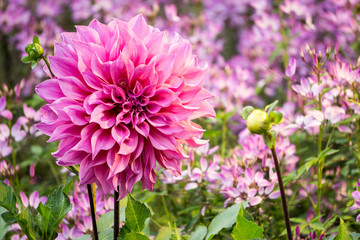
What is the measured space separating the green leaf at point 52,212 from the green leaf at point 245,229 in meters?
0.24

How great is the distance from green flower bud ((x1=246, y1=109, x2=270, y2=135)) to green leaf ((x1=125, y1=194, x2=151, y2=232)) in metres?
0.22

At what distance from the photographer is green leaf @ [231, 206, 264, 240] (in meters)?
0.59

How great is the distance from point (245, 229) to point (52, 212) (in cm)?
28

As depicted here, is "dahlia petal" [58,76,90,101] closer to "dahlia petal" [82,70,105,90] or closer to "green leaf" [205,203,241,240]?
"dahlia petal" [82,70,105,90]

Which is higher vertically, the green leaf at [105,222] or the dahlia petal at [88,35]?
the dahlia petal at [88,35]

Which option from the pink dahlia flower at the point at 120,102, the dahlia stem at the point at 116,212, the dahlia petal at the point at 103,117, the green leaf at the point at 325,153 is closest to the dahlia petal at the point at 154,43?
the pink dahlia flower at the point at 120,102


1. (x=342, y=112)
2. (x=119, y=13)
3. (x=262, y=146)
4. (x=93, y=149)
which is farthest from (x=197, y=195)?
(x=119, y=13)

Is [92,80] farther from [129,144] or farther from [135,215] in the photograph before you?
[135,215]

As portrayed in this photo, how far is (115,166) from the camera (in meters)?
0.57

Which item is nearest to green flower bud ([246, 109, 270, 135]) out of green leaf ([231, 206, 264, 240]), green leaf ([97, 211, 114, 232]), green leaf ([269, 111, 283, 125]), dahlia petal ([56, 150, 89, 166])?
green leaf ([269, 111, 283, 125])

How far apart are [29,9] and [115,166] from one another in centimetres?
206

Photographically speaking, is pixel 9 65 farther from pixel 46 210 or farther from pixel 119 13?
pixel 46 210

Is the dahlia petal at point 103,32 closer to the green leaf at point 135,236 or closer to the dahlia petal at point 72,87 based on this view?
the dahlia petal at point 72,87

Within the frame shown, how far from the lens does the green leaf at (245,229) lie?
1.93 ft
